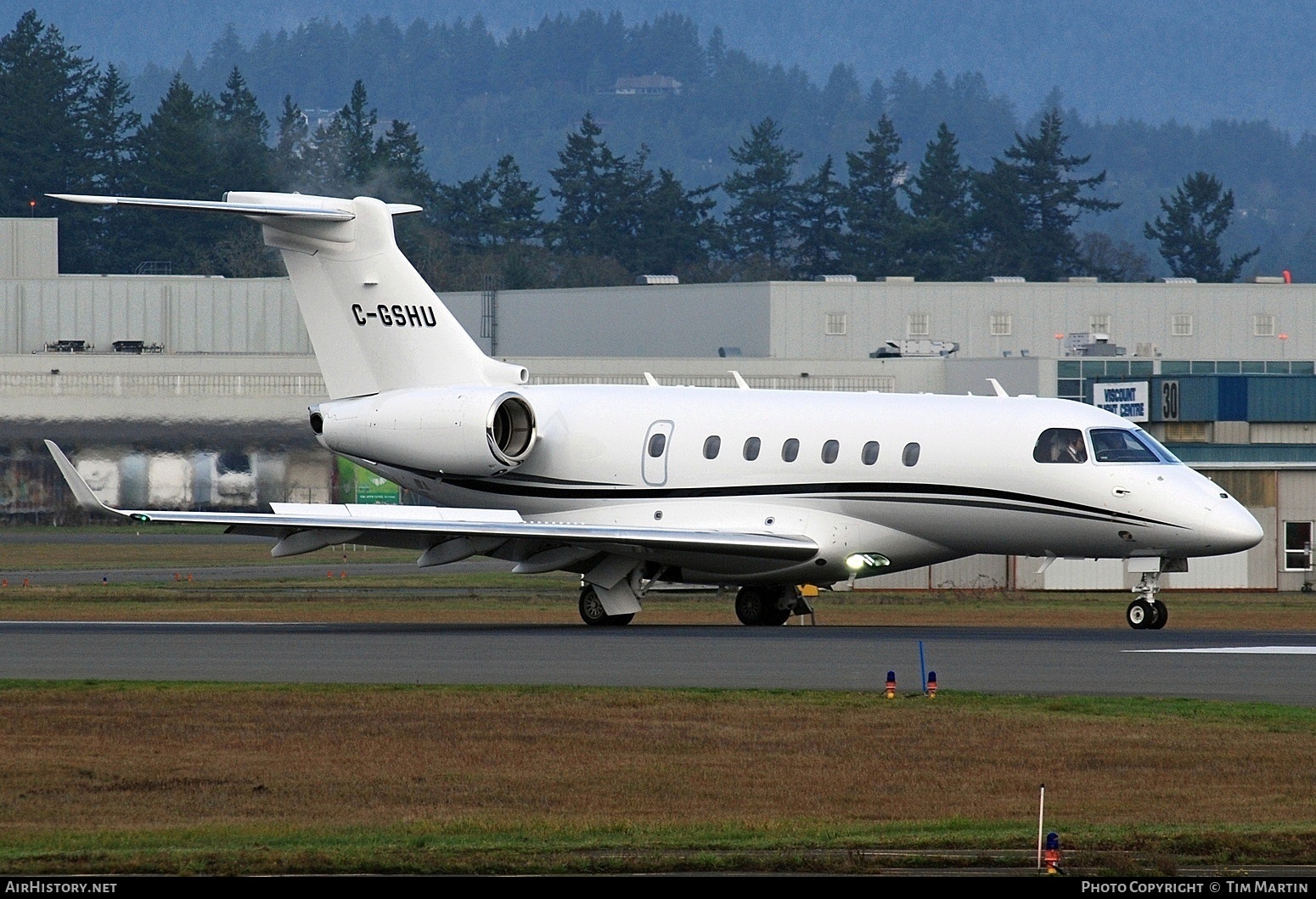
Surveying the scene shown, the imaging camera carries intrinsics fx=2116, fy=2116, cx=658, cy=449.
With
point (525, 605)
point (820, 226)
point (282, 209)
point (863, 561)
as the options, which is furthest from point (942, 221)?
point (863, 561)

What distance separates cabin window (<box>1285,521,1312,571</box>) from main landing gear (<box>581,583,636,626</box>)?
77.1 ft

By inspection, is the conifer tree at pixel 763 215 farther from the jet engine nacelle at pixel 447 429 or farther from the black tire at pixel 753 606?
the black tire at pixel 753 606

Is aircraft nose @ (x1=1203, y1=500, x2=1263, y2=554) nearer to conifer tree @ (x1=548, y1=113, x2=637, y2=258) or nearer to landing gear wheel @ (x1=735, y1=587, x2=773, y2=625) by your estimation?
landing gear wheel @ (x1=735, y1=587, x2=773, y2=625)

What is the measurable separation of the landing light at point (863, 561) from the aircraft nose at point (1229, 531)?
15.0ft

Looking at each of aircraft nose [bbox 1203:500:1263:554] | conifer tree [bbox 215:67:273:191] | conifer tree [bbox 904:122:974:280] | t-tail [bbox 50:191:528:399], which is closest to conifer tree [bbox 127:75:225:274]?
conifer tree [bbox 215:67:273:191]

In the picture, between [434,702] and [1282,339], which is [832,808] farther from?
[1282,339]

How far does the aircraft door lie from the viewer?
3184cm

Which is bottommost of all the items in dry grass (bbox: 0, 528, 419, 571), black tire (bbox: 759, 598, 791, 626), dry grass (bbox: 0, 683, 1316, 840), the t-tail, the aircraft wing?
dry grass (bbox: 0, 528, 419, 571)

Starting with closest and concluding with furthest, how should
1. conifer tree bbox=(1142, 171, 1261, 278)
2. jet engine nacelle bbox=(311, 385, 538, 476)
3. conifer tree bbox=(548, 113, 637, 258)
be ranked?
1. jet engine nacelle bbox=(311, 385, 538, 476)
2. conifer tree bbox=(548, 113, 637, 258)
3. conifer tree bbox=(1142, 171, 1261, 278)

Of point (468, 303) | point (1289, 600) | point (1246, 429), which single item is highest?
point (468, 303)

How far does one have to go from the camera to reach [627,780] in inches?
618

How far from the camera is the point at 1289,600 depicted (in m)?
43.1
